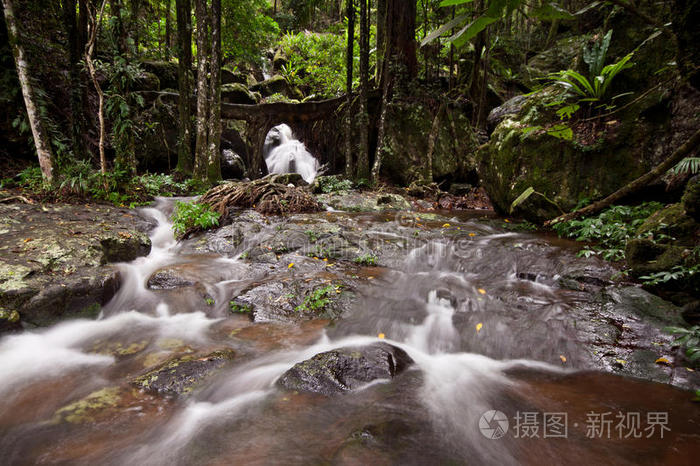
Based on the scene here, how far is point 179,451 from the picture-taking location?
221 centimetres

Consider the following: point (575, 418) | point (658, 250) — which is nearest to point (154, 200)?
point (575, 418)

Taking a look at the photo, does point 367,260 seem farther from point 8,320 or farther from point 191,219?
point 8,320

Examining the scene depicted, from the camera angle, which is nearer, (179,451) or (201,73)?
(179,451)

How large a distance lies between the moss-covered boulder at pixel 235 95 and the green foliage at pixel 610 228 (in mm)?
13237

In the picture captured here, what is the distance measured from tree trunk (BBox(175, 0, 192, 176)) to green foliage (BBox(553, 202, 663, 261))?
34.3ft

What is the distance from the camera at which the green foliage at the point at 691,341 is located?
2594 mm

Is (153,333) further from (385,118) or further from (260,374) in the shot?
(385,118)

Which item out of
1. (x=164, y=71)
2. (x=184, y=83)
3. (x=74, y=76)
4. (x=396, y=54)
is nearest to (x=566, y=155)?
(x=396, y=54)

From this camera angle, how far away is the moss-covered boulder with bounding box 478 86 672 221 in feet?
17.3

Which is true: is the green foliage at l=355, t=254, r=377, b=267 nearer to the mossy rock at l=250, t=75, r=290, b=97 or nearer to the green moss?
the green moss

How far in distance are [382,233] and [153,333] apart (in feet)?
13.3

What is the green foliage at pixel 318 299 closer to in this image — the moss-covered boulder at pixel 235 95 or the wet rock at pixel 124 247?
the wet rock at pixel 124 247

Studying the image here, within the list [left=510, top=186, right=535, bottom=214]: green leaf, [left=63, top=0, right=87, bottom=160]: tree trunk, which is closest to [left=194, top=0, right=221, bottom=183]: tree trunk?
[left=63, top=0, right=87, bottom=160]: tree trunk

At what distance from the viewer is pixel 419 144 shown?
39.2 ft
